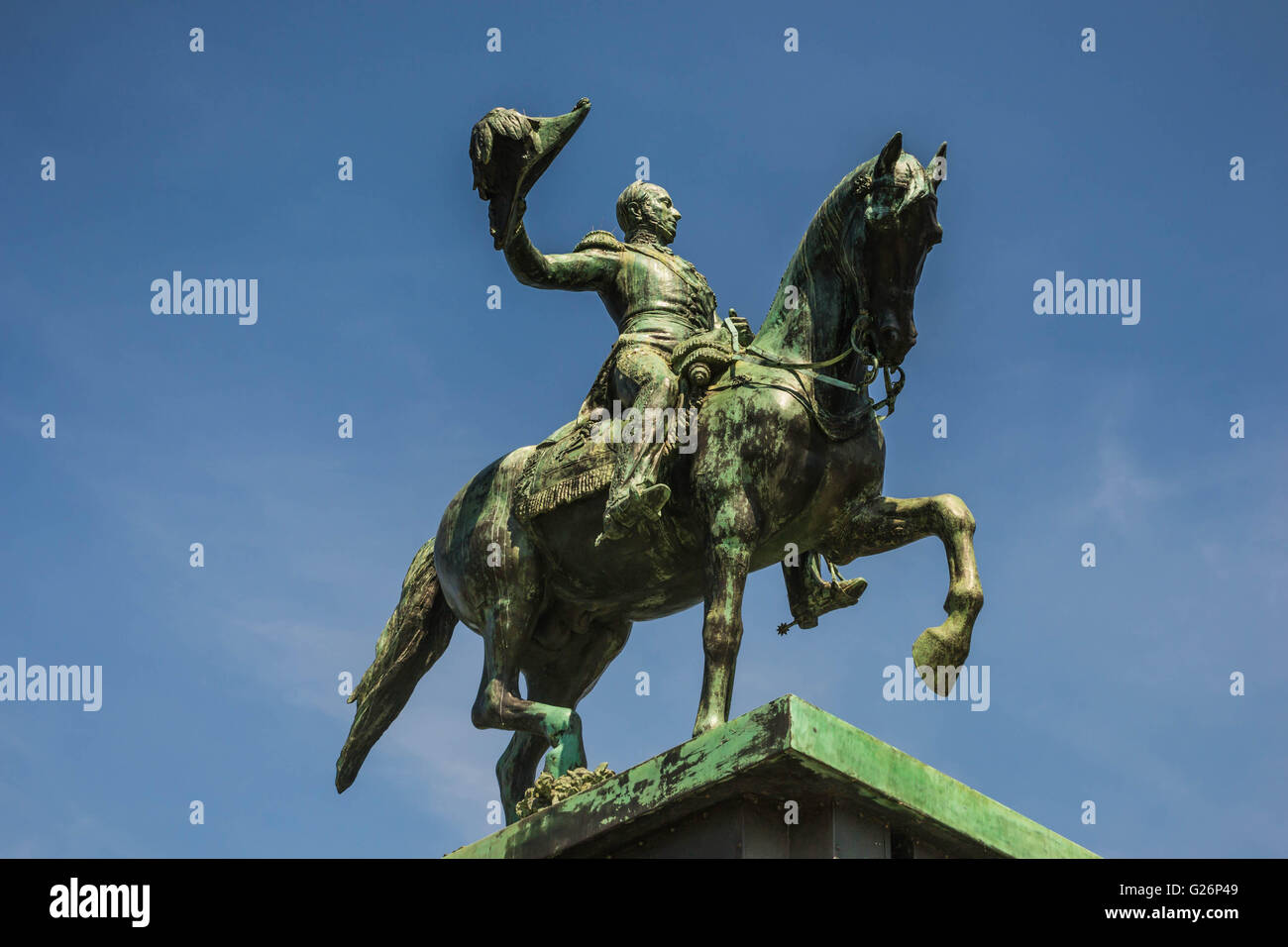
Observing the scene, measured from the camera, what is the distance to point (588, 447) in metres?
11.1

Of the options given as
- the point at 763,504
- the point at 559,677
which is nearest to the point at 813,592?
the point at 763,504

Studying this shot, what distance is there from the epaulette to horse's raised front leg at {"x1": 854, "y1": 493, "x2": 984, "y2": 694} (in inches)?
105

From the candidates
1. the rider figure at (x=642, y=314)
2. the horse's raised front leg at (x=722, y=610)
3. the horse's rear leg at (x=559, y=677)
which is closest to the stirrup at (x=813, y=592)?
the rider figure at (x=642, y=314)

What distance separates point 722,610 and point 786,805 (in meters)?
1.38

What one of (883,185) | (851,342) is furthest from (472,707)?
(883,185)

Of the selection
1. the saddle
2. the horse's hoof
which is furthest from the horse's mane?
the horse's hoof

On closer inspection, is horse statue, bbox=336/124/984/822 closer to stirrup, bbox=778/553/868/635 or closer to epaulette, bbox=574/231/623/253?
stirrup, bbox=778/553/868/635

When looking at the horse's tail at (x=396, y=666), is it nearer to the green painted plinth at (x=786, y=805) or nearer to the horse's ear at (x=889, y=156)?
the green painted plinth at (x=786, y=805)

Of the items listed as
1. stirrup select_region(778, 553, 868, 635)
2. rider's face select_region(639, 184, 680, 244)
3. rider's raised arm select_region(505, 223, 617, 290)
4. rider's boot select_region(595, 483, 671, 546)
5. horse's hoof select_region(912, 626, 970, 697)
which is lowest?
horse's hoof select_region(912, 626, 970, 697)

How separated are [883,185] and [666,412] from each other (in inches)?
70.6

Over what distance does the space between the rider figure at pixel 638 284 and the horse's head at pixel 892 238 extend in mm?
1291

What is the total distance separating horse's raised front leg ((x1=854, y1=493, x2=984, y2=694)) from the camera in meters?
9.74
